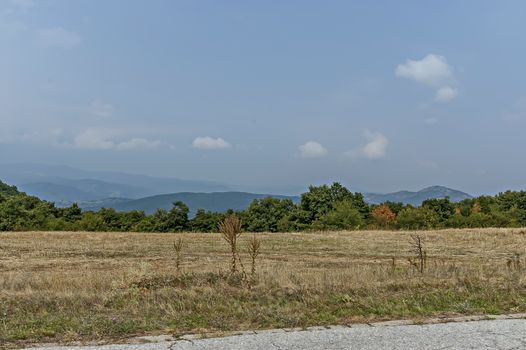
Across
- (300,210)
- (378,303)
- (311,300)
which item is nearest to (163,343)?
(311,300)

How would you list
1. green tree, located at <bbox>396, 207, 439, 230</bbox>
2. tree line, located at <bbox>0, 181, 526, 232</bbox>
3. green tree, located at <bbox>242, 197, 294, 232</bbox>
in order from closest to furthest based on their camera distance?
green tree, located at <bbox>396, 207, 439, 230</bbox> → tree line, located at <bbox>0, 181, 526, 232</bbox> → green tree, located at <bbox>242, 197, 294, 232</bbox>

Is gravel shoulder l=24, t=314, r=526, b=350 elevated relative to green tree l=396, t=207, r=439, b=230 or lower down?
lower down

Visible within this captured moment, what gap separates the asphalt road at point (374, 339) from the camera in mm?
5117

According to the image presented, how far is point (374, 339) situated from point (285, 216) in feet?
196

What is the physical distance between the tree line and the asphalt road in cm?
4394

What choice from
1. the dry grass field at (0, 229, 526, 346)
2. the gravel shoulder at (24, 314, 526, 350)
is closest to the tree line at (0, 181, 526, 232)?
the dry grass field at (0, 229, 526, 346)

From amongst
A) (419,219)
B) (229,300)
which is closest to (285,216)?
(419,219)

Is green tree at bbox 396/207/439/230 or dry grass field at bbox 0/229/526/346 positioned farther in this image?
green tree at bbox 396/207/439/230

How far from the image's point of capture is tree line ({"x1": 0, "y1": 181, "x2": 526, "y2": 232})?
53.8 metres

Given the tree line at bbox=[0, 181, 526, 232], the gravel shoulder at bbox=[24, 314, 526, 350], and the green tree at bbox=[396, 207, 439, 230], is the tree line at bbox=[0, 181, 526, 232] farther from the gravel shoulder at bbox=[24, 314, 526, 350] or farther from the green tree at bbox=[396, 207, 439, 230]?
the gravel shoulder at bbox=[24, 314, 526, 350]

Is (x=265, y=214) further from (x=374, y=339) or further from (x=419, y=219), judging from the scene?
(x=374, y=339)

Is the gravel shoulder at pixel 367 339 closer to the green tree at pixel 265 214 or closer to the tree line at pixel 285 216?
the tree line at pixel 285 216

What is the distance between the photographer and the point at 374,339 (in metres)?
5.37

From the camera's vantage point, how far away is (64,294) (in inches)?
318
